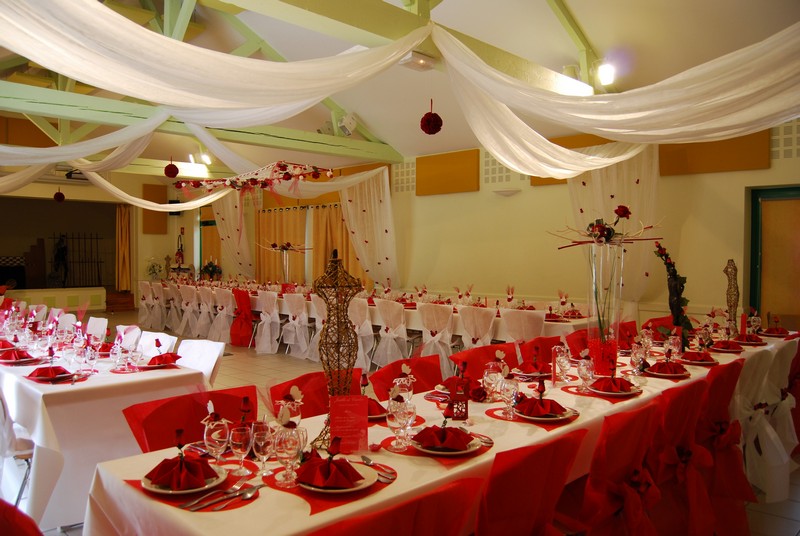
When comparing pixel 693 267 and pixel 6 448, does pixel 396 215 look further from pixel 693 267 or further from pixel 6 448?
pixel 6 448

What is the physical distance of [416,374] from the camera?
12.5 feet

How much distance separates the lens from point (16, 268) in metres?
15.4

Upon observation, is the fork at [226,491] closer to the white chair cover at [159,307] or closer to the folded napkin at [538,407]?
the folded napkin at [538,407]

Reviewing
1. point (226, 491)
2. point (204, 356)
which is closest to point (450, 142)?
point (204, 356)

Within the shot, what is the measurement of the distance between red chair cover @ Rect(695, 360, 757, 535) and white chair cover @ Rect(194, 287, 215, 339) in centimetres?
837

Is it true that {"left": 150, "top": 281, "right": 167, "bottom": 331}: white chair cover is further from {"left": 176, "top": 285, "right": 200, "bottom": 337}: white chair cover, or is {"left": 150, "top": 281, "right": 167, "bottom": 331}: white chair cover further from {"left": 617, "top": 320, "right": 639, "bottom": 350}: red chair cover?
{"left": 617, "top": 320, "right": 639, "bottom": 350}: red chair cover

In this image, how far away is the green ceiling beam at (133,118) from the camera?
7.09m

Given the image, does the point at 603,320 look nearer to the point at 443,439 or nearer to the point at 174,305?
the point at 443,439

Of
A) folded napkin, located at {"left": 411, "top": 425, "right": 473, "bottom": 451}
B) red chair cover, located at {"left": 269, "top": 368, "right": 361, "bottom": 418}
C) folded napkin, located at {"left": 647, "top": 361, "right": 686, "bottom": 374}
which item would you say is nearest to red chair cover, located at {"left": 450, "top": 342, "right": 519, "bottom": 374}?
folded napkin, located at {"left": 647, "top": 361, "right": 686, "bottom": 374}

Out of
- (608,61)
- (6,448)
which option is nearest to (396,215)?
(608,61)

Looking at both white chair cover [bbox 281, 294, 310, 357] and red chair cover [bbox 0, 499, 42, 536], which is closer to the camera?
red chair cover [bbox 0, 499, 42, 536]

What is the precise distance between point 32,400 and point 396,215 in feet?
25.6

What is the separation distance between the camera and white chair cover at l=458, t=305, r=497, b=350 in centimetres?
652

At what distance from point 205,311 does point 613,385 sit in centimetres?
824
